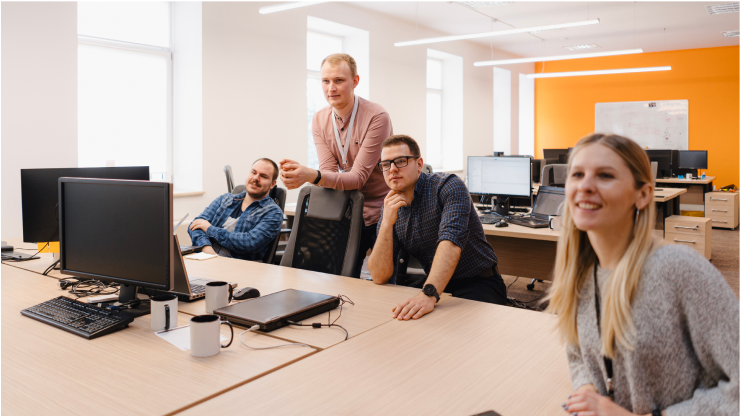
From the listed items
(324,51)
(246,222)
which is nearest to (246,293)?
(246,222)

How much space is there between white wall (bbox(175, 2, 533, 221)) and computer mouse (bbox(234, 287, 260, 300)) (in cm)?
340

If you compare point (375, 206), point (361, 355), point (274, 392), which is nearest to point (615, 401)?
point (361, 355)

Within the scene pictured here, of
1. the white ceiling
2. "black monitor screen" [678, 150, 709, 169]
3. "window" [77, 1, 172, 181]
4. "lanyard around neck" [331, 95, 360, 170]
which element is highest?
the white ceiling

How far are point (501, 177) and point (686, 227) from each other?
7.00ft

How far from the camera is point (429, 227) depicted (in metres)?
2.13

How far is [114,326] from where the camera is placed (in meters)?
1.50

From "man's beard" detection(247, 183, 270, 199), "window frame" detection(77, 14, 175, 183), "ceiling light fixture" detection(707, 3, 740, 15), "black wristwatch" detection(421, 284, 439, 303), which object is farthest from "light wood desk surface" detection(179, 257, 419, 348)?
"ceiling light fixture" detection(707, 3, 740, 15)

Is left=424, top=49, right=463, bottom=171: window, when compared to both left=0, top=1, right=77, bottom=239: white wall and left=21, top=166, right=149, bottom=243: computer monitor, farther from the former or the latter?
left=21, top=166, right=149, bottom=243: computer monitor

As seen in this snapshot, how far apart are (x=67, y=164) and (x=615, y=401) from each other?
174 inches

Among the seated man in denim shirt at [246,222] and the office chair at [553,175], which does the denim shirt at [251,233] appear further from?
the office chair at [553,175]

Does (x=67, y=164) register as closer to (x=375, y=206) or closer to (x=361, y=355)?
(x=375, y=206)

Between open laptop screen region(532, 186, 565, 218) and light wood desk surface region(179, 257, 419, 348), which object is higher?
open laptop screen region(532, 186, 565, 218)

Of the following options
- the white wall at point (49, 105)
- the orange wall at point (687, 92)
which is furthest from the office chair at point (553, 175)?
the orange wall at point (687, 92)

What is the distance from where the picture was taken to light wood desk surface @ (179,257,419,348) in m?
1.51
